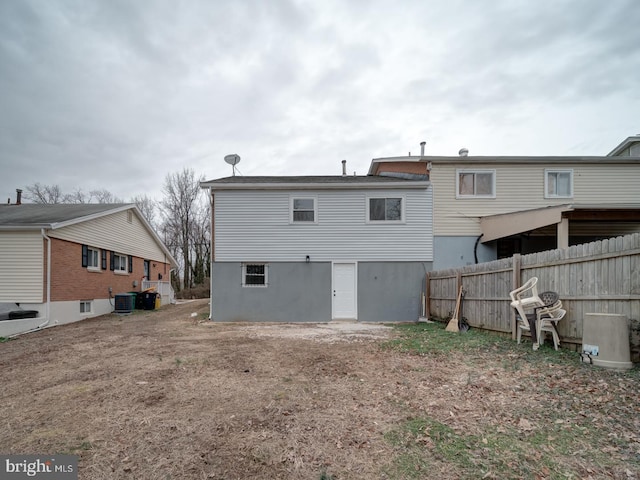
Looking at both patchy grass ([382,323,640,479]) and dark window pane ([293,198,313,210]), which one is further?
dark window pane ([293,198,313,210])

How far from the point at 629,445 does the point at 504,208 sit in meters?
10.8

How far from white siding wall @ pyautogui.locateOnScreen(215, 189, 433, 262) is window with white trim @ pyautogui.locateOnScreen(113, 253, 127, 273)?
830cm

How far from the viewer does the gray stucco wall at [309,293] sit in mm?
11477

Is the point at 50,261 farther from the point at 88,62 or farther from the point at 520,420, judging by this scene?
the point at 520,420

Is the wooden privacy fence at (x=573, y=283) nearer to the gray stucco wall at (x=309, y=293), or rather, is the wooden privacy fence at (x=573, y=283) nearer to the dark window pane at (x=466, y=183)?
the gray stucco wall at (x=309, y=293)

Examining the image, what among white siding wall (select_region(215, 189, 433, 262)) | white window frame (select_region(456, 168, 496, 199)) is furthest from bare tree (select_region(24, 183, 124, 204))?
white window frame (select_region(456, 168, 496, 199))

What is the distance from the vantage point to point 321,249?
11.7m

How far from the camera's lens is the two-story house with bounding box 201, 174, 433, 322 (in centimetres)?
1152

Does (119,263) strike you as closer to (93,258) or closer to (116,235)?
(116,235)

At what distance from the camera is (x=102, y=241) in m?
14.6

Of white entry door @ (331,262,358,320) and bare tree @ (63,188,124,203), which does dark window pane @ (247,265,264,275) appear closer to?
white entry door @ (331,262,358,320)

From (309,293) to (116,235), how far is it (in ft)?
37.4

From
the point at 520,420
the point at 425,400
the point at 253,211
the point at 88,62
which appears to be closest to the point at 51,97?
the point at 88,62

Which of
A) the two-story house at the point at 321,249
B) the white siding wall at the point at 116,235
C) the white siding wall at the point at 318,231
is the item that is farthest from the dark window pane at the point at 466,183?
the white siding wall at the point at 116,235
